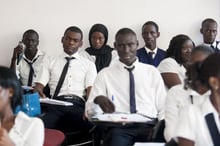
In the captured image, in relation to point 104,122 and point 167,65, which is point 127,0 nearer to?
point 167,65

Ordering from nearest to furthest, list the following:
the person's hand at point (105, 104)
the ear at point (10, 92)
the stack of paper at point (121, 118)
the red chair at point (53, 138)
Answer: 1. the ear at point (10, 92)
2. the red chair at point (53, 138)
3. the stack of paper at point (121, 118)
4. the person's hand at point (105, 104)

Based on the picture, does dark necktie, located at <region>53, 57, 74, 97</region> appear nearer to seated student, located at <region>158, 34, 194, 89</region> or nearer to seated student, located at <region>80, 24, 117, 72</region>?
seated student, located at <region>80, 24, 117, 72</region>

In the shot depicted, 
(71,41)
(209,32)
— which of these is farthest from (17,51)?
(209,32)

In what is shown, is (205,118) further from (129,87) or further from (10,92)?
(129,87)

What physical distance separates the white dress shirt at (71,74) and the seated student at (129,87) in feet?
2.44

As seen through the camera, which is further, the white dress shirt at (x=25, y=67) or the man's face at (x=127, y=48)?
the white dress shirt at (x=25, y=67)

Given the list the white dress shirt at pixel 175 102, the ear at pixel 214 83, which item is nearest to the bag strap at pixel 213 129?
the ear at pixel 214 83

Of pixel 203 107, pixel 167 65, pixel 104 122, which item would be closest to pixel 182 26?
pixel 167 65

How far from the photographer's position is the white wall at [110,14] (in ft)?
13.6

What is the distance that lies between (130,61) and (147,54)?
3.88 feet

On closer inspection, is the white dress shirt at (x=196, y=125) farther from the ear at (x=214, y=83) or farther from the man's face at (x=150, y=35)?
the man's face at (x=150, y=35)

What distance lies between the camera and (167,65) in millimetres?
2928

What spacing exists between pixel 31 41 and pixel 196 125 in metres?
2.86

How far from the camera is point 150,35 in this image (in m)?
4.00
